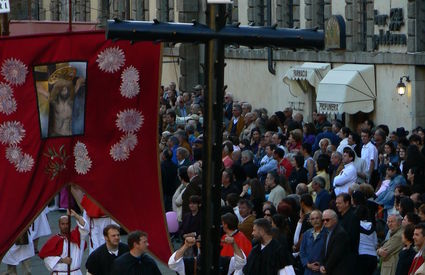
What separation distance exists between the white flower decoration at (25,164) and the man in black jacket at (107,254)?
292 centimetres

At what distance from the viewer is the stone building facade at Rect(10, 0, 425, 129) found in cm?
3041

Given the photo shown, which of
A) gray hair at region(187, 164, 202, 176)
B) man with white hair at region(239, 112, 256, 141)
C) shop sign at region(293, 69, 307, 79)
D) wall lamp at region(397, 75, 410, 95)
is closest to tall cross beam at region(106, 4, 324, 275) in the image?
gray hair at region(187, 164, 202, 176)

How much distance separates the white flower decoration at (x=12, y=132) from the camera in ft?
37.0

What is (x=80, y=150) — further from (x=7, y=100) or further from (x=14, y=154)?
(x=7, y=100)

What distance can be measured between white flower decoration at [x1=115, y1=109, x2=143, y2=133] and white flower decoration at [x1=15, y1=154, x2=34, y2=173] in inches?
29.9

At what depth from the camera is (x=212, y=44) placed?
8.31 m

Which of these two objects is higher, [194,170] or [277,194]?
[194,170]

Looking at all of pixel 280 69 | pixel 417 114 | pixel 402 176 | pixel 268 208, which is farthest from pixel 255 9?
pixel 268 208

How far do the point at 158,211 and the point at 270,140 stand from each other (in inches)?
512

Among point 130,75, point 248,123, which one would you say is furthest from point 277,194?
point 248,123

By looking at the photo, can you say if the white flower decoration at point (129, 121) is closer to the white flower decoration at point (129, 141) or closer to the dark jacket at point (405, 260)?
the white flower decoration at point (129, 141)

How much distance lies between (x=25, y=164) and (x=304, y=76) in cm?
2318

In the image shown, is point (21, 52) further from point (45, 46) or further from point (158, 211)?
point (158, 211)

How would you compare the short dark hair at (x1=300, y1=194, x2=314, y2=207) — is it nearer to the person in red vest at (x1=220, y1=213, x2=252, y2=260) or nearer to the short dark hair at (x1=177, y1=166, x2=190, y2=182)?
the person in red vest at (x1=220, y1=213, x2=252, y2=260)
